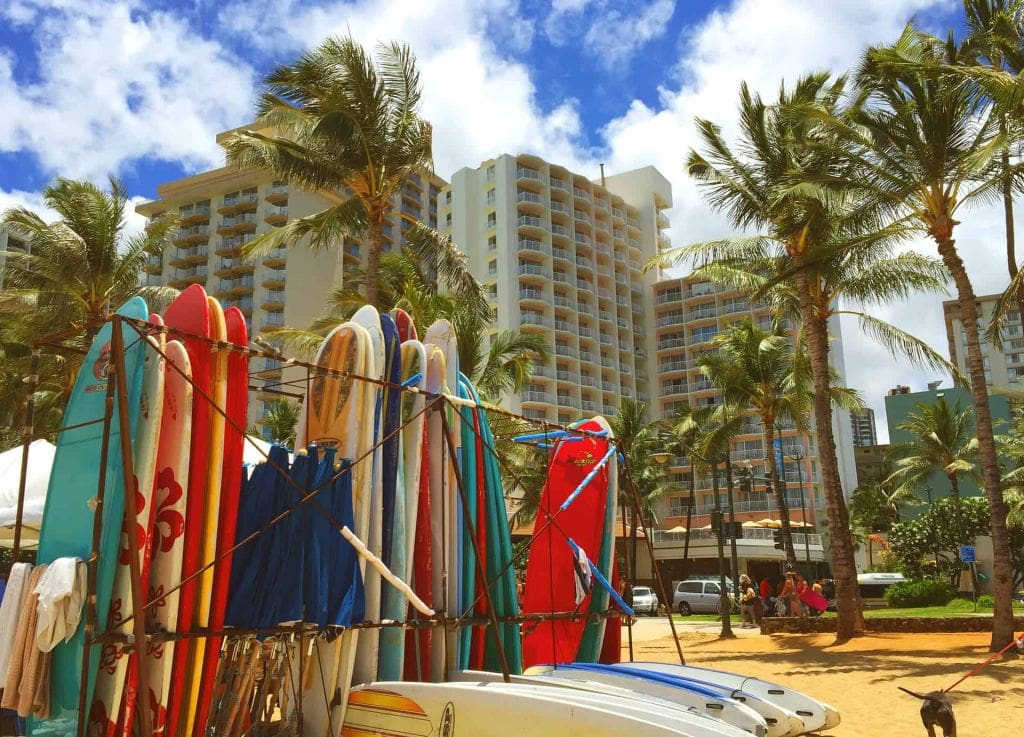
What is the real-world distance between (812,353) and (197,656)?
50.3ft

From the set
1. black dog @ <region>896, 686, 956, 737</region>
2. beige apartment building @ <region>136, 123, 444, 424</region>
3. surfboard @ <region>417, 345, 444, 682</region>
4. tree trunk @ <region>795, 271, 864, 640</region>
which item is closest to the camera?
black dog @ <region>896, 686, 956, 737</region>

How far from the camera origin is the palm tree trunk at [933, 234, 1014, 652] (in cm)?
1395

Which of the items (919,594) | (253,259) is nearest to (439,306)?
(919,594)

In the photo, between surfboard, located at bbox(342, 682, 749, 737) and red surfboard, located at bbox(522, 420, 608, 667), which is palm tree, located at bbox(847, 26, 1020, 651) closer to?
red surfboard, located at bbox(522, 420, 608, 667)

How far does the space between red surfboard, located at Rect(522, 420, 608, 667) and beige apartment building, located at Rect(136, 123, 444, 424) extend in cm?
4871

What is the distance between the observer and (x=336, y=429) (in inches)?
300

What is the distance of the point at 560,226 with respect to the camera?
66875 millimetres

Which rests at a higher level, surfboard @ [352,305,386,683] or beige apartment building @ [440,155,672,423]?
beige apartment building @ [440,155,672,423]

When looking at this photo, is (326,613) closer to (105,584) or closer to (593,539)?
(105,584)

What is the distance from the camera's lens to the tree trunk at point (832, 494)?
17266 millimetres

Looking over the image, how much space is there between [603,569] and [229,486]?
5.05 metres

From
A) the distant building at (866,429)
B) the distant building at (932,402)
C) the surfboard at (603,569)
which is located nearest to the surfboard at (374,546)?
the surfboard at (603,569)

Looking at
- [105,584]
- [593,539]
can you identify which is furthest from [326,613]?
[593,539]

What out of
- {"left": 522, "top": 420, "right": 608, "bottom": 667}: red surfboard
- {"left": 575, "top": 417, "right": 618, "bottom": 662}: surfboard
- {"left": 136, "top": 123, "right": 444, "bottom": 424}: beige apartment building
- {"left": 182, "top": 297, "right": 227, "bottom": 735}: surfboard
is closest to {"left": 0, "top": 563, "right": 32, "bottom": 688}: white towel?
{"left": 182, "top": 297, "right": 227, "bottom": 735}: surfboard
